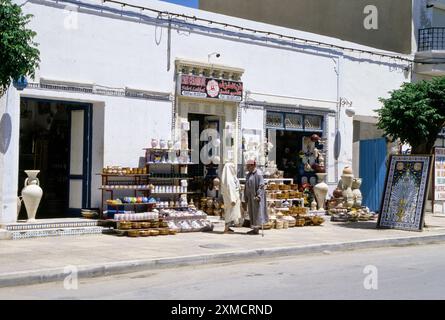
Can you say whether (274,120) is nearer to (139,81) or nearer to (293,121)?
(293,121)

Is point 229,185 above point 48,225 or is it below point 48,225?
above

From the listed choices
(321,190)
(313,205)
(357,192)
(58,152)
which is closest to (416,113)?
(321,190)

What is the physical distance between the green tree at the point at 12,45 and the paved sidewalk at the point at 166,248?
3219 mm

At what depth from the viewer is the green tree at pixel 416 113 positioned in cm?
1712

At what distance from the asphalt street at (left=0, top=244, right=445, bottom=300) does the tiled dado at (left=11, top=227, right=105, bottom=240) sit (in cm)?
413

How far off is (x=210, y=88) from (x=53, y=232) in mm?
5958

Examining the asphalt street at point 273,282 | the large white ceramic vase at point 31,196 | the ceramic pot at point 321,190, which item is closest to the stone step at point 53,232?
the large white ceramic vase at point 31,196

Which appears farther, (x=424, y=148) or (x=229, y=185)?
(x=424, y=148)

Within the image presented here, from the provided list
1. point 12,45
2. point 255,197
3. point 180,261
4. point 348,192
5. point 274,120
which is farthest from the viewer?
point 348,192

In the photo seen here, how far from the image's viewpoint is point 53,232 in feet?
47.4

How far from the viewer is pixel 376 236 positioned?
1628 centimetres

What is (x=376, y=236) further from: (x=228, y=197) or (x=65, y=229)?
(x=65, y=229)

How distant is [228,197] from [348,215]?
550 cm
